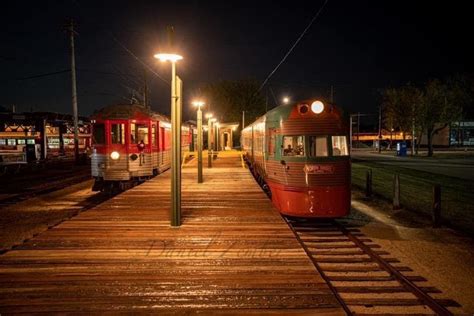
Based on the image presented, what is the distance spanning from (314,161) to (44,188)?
14374 mm

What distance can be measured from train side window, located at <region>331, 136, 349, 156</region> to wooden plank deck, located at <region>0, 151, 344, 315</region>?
8.50ft

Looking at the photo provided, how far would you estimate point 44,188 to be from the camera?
1755cm

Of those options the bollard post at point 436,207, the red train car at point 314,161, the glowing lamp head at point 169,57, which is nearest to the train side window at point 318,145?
the red train car at point 314,161

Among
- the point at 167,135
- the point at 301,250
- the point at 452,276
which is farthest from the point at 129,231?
the point at 167,135

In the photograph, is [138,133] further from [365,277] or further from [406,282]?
[406,282]

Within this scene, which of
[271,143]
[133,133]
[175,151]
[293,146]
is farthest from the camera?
[133,133]

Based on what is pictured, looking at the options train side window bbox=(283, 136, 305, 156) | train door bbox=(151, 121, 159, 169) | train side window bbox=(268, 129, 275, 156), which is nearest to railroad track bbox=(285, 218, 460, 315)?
train side window bbox=(283, 136, 305, 156)

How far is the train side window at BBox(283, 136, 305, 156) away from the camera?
894 cm

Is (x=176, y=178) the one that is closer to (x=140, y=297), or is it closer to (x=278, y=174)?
(x=140, y=297)

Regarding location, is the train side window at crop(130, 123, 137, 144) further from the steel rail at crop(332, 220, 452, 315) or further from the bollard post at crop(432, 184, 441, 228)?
the bollard post at crop(432, 184, 441, 228)

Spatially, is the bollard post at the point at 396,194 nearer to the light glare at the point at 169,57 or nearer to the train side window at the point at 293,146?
the train side window at the point at 293,146

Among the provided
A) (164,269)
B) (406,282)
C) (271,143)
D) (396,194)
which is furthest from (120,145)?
(406,282)

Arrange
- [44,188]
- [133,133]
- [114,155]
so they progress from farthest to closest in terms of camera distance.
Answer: [44,188]
[133,133]
[114,155]

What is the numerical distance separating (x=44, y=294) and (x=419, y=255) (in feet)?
22.6
